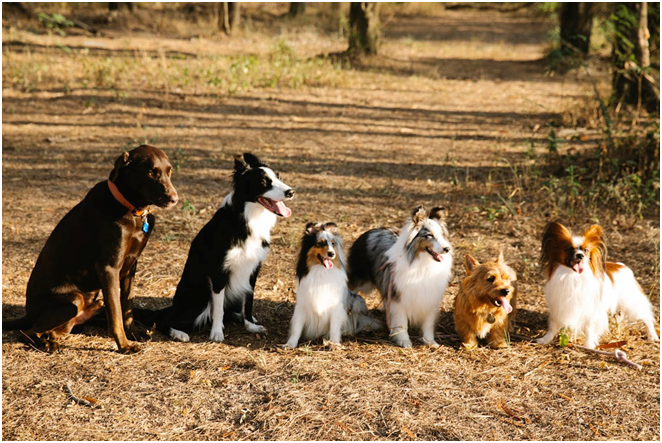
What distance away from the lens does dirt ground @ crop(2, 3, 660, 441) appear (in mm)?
3852

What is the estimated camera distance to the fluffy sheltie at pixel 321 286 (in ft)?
14.7

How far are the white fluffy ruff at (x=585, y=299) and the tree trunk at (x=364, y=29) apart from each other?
1135cm

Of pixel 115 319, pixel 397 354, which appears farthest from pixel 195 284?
pixel 397 354

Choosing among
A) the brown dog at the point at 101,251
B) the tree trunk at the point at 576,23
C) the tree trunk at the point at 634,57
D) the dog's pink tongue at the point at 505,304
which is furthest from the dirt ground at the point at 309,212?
the tree trunk at the point at 576,23

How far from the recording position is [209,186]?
816 cm

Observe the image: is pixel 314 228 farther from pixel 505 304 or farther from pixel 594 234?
pixel 594 234

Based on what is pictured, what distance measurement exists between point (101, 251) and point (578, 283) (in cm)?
340

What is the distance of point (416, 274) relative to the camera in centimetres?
456

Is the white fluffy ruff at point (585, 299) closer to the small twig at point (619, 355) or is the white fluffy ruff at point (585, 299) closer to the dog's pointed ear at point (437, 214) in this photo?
the small twig at point (619, 355)

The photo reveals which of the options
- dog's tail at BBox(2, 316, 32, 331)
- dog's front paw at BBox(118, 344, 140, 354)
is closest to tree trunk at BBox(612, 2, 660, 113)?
dog's front paw at BBox(118, 344, 140, 354)

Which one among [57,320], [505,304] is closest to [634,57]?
[505,304]

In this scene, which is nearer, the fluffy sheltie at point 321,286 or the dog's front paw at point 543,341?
the fluffy sheltie at point 321,286

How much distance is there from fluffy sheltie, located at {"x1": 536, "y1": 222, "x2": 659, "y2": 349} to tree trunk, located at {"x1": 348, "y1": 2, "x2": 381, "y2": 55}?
11255mm

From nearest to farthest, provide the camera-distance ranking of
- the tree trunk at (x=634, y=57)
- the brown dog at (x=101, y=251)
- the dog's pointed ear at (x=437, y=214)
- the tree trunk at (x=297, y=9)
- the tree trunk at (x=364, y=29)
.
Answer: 1. the brown dog at (x=101, y=251)
2. the dog's pointed ear at (x=437, y=214)
3. the tree trunk at (x=634, y=57)
4. the tree trunk at (x=364, y=29)
5. the tree trunk at (x=297, y=9)
